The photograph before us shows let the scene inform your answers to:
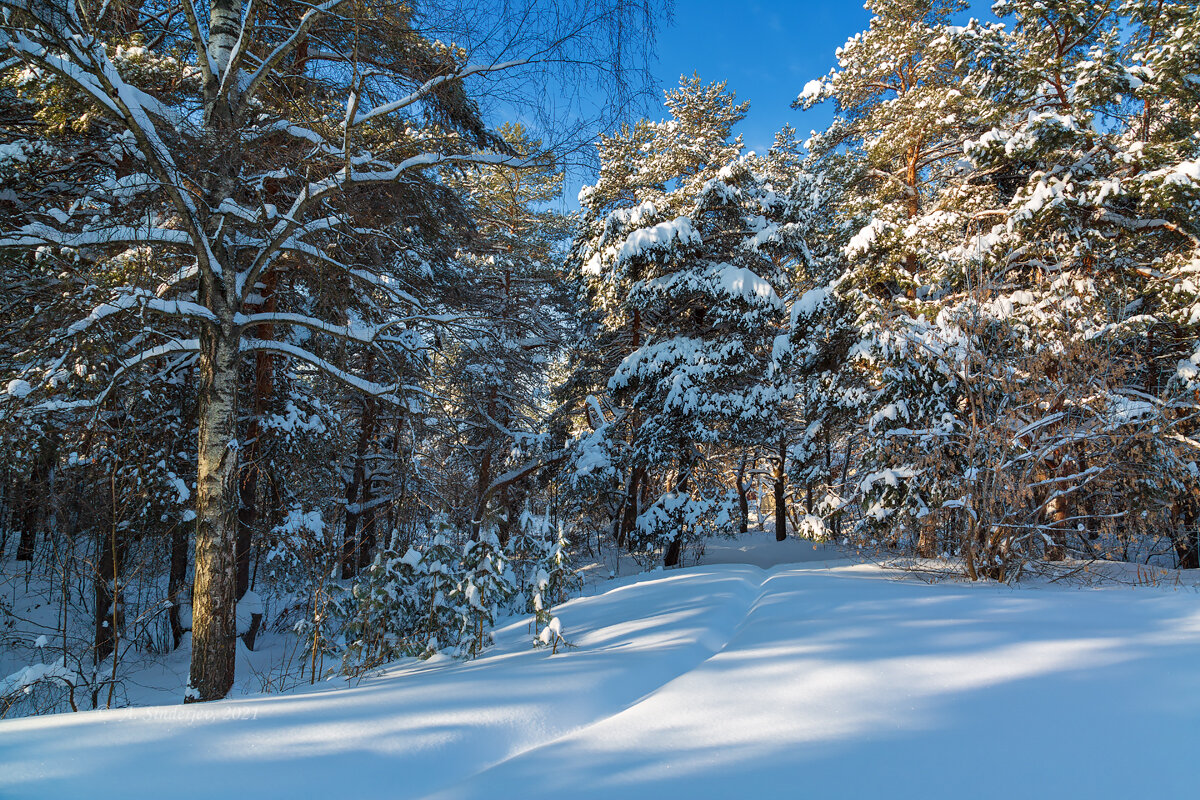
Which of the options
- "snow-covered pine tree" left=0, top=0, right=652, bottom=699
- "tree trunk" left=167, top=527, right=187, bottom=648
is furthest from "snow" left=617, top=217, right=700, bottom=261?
"tree trunk" left=167, top=527, right=187, bottom=648

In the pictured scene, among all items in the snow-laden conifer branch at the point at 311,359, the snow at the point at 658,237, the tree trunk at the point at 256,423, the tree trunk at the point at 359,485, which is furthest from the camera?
the tree trunk at the point at 359,485

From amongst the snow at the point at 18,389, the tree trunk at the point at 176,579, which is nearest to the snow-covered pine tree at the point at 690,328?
the tree trunk at the point at 176,579

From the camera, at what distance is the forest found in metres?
4.07

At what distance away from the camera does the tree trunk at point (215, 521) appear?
154 inches

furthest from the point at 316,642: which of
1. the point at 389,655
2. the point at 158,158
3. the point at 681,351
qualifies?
the point at 681,351

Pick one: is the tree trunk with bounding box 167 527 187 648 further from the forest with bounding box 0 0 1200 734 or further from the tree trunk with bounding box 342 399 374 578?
the tree trunk with bounding box 342 399 374 578

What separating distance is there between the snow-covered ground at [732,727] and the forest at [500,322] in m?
1.31

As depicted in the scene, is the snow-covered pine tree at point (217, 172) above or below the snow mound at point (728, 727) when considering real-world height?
above

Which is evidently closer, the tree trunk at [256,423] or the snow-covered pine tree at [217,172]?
the snow-covered pine tree at [217,172]

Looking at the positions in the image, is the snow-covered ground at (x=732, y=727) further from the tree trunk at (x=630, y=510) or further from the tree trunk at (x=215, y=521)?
the tree trunk at (x=630, y=510)

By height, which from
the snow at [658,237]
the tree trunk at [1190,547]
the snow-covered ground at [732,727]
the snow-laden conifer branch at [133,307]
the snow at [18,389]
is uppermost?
the snow at [658,237]

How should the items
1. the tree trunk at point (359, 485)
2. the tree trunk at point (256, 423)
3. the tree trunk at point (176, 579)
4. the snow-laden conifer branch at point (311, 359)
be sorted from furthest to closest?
the tree trunk at point (359, 485), the tree trunk at point (176, 579), the tree trunk at point (256, 423), the snow-laden conifer branch at point (311, 359)

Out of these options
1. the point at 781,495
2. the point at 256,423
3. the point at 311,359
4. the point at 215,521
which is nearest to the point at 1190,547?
the point at 781,495

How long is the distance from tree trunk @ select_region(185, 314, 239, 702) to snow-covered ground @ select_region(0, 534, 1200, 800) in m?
1.32
